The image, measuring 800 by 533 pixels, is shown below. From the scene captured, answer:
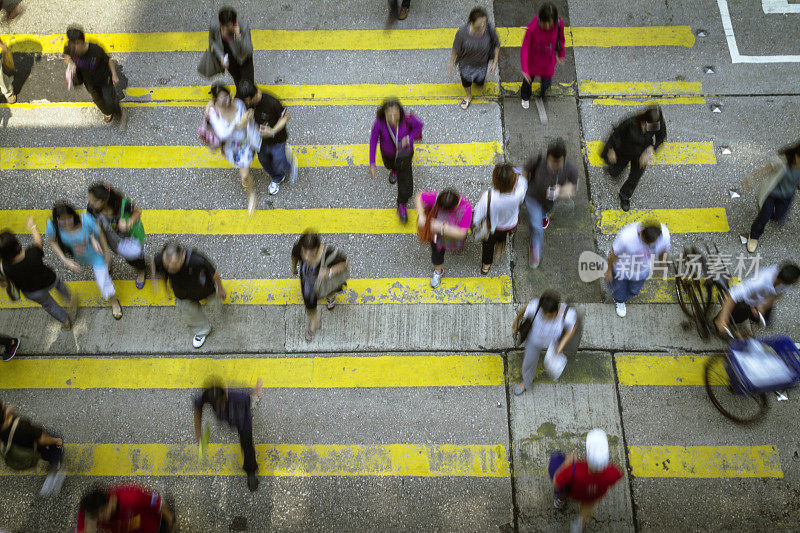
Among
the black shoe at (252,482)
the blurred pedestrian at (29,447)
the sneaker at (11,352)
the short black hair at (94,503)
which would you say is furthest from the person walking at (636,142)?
the sneaker at (11,352)

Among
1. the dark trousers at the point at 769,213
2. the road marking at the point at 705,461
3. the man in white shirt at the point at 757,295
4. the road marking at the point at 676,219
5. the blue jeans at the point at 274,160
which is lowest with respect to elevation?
the road marking at the point at 705,461

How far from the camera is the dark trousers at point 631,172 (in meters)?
6.64

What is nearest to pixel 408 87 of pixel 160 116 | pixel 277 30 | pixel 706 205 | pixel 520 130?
pixel 520 130

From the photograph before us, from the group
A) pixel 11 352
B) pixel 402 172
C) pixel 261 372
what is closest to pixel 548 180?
pixel 402 172

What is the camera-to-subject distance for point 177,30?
28.9 ft

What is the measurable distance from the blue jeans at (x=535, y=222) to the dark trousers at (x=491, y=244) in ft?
1.17

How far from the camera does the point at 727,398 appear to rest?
6.27m

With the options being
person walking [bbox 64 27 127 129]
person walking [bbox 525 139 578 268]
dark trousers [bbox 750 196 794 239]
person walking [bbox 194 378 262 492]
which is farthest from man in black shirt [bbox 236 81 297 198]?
dark trousers [bbox 750 196 794 239]

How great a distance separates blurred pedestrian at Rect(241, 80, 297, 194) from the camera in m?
6.47

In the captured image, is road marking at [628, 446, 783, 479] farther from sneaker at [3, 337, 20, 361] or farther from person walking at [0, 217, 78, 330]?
sneaker at [3, 337, 20, 361]

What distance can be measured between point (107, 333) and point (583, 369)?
5160 millimetres

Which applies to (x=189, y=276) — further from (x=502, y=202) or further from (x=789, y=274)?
(x=789, y=274)

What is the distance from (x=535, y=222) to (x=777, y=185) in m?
2.51

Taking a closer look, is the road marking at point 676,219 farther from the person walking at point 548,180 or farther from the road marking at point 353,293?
the road marking at point 353,293
